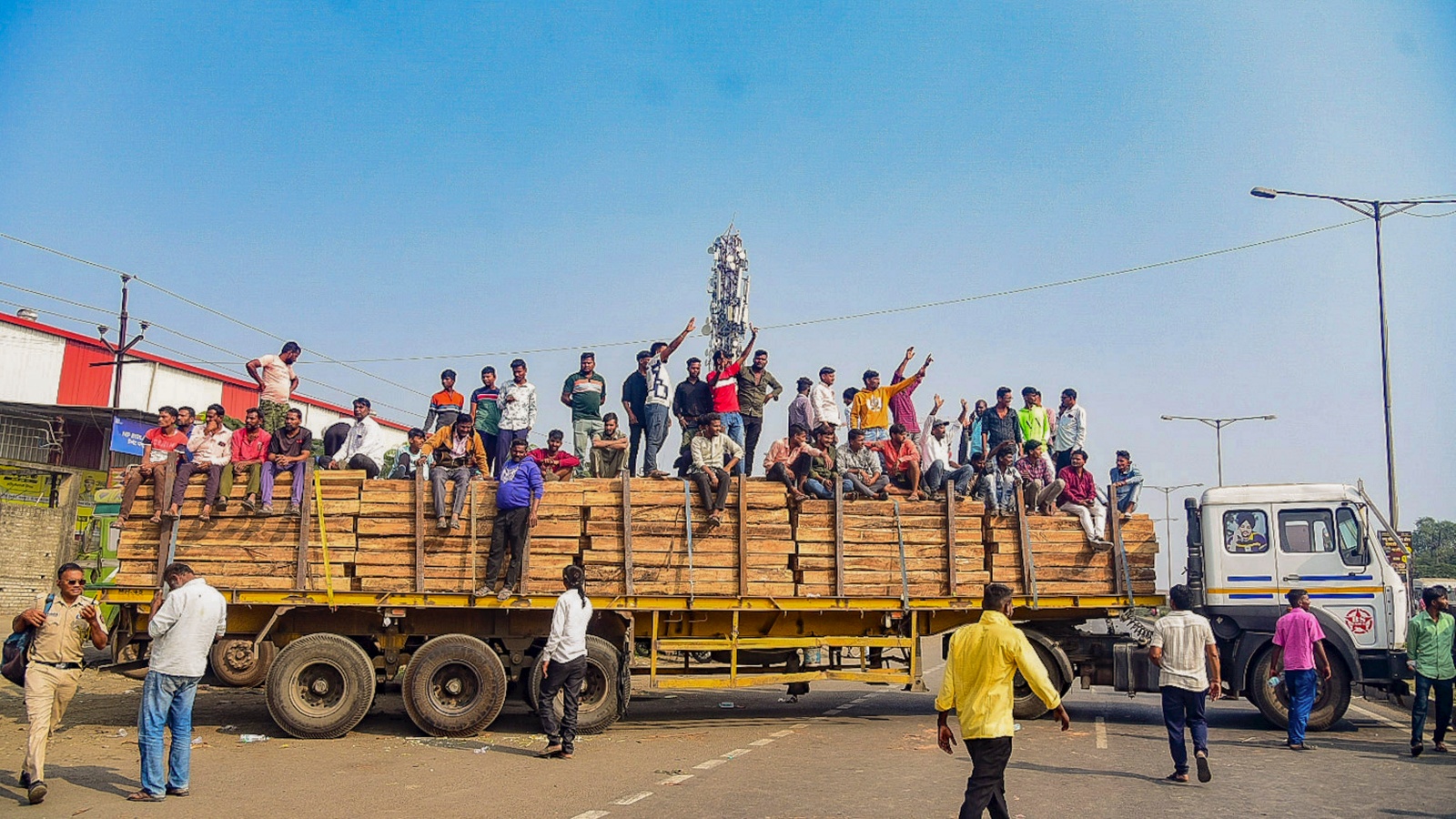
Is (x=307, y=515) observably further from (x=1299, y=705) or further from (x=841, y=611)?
(x=1299, y=705)

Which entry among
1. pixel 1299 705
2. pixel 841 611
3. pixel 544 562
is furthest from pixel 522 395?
pixel 1299 705

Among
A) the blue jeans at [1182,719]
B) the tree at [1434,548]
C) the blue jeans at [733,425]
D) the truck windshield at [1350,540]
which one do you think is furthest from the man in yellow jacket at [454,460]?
the tree at [1434,548]

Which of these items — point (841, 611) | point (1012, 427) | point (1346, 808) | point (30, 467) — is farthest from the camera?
point (30, 467)

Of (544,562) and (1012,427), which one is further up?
(1012,427)

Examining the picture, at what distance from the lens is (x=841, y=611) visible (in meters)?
11.9

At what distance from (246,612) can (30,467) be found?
A: 20.3 metres

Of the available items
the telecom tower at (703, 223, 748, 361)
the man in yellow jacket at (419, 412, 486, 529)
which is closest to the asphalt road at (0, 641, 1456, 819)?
the man in yellow jacket at (419, 412, 486, 529)

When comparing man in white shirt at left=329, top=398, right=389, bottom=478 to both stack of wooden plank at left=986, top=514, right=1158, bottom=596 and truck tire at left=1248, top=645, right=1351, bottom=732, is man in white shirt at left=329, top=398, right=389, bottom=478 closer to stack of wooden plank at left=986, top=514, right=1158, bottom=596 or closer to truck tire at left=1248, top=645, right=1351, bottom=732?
stack of wooden plank at left=986, top=514, right=1158, bottom=596

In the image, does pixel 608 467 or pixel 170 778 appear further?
pixel 608 467

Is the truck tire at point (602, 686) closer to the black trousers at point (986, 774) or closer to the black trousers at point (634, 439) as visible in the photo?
the black trousers at point (634, 439)

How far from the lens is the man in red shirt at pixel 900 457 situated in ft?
41.7

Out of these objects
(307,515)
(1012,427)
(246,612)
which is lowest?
→ (246,612)

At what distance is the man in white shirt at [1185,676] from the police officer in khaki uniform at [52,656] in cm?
845

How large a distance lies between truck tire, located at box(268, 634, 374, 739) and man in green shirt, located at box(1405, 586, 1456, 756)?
10.8 m
